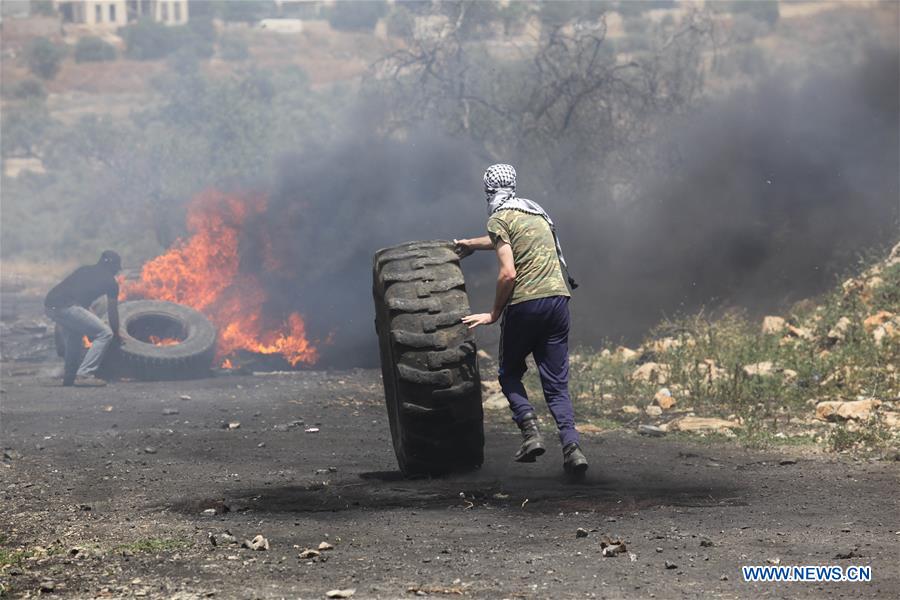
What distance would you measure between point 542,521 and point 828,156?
13.8 metres

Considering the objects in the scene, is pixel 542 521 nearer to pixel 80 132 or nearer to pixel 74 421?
pixel 74 421

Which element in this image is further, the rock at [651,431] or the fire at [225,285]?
the fire at [225,285]

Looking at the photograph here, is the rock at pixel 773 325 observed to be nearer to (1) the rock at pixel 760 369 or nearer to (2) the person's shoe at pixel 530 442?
(1) the rock at pixel 760 369

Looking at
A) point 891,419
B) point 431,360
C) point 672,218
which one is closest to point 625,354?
point 891,419

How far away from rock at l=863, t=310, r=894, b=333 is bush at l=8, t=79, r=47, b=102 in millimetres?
49961

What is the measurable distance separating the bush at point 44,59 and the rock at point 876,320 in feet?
181

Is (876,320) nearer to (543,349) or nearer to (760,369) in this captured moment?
(760,369)

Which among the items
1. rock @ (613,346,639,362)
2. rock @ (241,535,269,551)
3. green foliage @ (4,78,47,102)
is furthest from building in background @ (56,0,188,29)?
rock @ (241,535,269,551)

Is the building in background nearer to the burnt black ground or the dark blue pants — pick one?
the burnt black ground

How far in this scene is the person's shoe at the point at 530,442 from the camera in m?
6.84

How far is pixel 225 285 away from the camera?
55.5ft

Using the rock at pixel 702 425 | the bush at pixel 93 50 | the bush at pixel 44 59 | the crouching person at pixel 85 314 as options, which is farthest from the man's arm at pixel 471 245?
the bush at pixel 93 50

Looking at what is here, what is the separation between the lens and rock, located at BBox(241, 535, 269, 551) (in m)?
5.29

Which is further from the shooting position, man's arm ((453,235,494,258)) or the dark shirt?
the dark shirt
